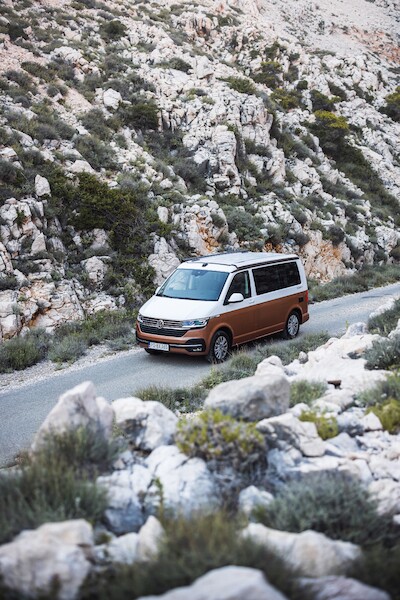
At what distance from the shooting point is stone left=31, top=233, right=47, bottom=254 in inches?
632

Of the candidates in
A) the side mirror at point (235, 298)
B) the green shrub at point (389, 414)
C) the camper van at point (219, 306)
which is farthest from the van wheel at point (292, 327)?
the green shrub at point (389, 414)

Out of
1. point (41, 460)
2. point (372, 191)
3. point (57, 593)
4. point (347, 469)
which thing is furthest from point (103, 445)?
point (372, 191)

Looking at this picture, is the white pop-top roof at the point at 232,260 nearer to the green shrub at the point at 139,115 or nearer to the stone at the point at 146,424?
the stone at the point at 146,424

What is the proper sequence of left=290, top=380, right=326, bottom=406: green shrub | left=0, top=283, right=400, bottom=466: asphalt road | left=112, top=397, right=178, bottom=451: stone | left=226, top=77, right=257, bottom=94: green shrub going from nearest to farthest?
1. left=112, top=397, right=178, bottom=451: stone
2. left=290, top=380, right=326, bottom=406: green shrub
3. left=0, top=283, right=400, bottom=466: asphalt road
4. left=226, top=77, right=257, bottom=94: green shrub

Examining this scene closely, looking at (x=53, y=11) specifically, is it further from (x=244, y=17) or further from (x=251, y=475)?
(x=251, y=475)

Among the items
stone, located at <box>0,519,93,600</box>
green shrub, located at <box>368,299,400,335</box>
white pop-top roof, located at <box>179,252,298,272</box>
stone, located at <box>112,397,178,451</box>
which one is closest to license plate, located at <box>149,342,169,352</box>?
white pop-top roof, located at <box>179,252,298,272</box>

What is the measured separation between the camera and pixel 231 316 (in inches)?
447

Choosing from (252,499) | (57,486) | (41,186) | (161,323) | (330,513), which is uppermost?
(330,513)

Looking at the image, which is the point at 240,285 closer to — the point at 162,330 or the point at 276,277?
the point at 276,277

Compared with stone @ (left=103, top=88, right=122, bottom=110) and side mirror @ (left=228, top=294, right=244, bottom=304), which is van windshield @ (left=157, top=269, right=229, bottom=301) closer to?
side mirror @ (left=228, top=294, right=244, bottom=304)

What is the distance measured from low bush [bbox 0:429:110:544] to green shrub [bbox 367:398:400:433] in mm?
2873

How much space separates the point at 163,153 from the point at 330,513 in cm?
2317

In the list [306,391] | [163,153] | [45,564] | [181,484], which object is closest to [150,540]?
[45,564]

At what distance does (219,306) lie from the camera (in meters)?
11.1
